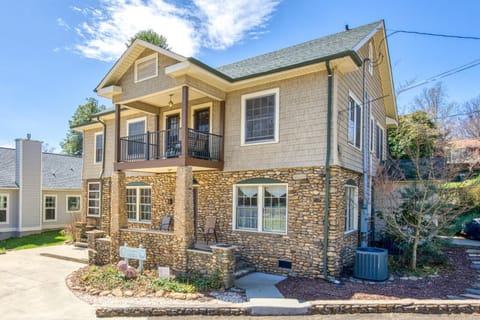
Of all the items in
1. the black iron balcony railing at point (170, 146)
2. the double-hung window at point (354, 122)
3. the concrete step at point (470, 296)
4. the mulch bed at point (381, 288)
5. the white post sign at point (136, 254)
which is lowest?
the mulch bed at point (381, 288)

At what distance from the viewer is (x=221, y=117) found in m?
9.87

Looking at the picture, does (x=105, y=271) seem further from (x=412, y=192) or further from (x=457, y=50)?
(x=457, y=50)

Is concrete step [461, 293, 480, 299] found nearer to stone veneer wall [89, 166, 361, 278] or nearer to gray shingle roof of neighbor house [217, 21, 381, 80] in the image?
stone veneer wall [89, 166, 361, 278]

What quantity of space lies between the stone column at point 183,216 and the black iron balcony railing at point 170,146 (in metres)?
0.96

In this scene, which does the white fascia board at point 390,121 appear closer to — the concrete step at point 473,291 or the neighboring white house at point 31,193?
the concrete step at point 473,291

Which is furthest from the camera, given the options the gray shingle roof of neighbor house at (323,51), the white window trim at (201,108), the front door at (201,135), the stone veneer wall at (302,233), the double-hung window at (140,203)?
the double-hung window at (140,203)

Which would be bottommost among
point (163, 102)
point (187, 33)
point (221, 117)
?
point (221, 117)

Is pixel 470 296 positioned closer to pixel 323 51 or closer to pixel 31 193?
pixel 323 51

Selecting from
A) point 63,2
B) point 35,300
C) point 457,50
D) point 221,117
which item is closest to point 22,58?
point 63,2

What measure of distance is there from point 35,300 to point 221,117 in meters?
6.92

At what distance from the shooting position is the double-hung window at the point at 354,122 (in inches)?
364

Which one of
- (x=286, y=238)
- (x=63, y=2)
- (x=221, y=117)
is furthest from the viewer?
(x=63, y=2)

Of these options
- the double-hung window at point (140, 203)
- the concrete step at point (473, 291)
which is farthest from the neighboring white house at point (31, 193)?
the concrete step at point (473, 291)

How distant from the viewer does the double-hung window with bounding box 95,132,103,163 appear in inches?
580
